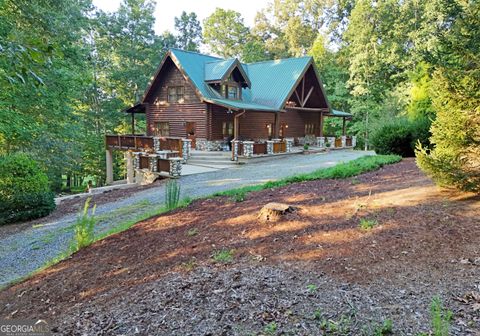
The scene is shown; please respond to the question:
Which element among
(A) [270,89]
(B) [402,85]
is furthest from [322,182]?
(B) [402,85]

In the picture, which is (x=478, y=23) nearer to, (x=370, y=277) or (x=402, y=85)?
(x=370, y=277)

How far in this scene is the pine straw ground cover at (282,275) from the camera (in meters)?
2.94

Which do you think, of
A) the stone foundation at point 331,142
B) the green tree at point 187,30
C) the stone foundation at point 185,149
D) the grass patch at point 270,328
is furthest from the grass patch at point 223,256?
the green tree at point 187,30

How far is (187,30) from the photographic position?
4112cm

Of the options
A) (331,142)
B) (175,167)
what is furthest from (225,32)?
(175,167)

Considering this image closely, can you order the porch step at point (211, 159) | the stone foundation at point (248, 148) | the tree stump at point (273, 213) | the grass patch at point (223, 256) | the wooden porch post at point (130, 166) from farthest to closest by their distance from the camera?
1. the wooden porch post at point (130, 166)
2. the stone foundation at point (248, 148)
3. the porch step at point (211, 159)
4. the tree stump at point (273, 213)
5. the grass patch at point (223, 256)

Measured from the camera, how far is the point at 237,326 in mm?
2875

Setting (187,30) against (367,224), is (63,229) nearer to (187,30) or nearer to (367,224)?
(367,224)

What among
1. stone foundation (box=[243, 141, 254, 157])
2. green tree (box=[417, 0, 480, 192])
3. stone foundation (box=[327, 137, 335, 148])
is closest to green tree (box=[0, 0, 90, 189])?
stone foundation (box=[243, 141, 254, 157])

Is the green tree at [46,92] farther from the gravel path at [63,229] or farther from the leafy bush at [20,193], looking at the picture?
the gravel path at [63,229]

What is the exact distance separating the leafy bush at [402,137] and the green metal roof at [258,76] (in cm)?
732

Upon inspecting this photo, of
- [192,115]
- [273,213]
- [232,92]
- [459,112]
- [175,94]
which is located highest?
[232,92]

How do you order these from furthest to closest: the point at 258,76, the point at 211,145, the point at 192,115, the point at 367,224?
1. the point at 258,76
2. the point at 192,115
3. the point at 211,145
4. the point at 367,224

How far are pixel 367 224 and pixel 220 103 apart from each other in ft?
47.8
